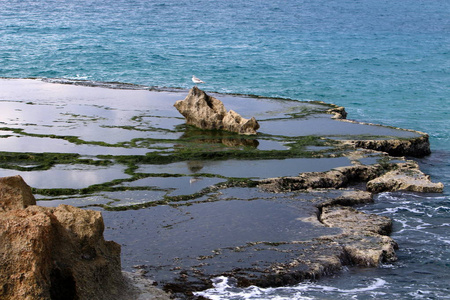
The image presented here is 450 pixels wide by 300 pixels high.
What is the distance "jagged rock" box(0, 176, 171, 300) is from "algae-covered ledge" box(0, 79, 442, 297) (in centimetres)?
127

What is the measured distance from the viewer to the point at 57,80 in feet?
84.4

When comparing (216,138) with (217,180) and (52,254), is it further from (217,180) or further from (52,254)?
(52,254)

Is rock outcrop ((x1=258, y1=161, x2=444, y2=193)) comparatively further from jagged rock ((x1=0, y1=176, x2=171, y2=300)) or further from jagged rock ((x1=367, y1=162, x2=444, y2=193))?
jagged rock ((x1=0, y1=176, x2=171, y2=300))

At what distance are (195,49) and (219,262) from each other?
33415 millimetres

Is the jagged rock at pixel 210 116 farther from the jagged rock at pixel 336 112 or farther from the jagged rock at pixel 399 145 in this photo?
the jagged rock at pixel 336 112

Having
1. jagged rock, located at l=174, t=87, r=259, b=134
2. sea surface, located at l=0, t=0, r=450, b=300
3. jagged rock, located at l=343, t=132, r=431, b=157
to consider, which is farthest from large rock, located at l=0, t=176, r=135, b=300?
jagged rock, located at l=174, t=87, r=259, b=134

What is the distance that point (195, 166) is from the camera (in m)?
13.2

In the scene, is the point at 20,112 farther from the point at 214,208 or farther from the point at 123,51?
the point at 123,51

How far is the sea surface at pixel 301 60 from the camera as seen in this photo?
9039 millimetres

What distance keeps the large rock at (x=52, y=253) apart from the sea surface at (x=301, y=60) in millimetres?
1646

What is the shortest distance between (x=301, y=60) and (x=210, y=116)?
22122 mm

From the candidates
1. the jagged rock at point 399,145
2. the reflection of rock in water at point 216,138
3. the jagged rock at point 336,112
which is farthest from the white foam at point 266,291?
the jagged rock at point 336,112

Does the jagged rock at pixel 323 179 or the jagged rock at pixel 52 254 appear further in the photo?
the jagged rock at pixel 323 179

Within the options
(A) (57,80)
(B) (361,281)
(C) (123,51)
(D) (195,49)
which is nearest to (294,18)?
(D) (195,49)
